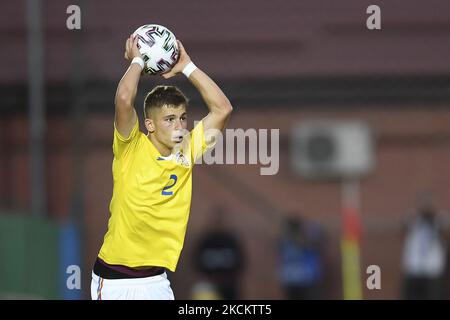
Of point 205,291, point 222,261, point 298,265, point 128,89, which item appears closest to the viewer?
point 128,89

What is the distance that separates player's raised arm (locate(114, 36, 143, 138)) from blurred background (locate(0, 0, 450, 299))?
12.7 metres

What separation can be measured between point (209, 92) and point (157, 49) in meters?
0.44

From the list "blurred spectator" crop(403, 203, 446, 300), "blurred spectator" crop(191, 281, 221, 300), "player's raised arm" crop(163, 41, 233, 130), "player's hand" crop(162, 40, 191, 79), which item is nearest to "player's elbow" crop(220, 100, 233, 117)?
"player's raised arm" crop(163, 41, 233, 130)

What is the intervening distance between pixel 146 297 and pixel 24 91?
45.4 ft

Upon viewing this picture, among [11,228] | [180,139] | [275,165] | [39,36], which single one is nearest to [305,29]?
[275,165]

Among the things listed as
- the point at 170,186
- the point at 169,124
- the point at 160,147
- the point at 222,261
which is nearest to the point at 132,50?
the point at 169,124

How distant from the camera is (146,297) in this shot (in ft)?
23.6

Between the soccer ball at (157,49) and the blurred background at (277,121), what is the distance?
1256 centimetres

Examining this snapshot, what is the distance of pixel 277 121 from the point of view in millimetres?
21750

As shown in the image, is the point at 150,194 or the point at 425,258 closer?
the point at 150,194

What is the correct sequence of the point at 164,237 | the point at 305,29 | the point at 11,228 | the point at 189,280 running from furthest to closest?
the point at 305,29, the point at 189,280, the point at 11,228, the point at 164,237

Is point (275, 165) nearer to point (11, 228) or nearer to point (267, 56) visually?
point (267, 56)

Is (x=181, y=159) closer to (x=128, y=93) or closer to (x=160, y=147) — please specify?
(x=160, y=147)

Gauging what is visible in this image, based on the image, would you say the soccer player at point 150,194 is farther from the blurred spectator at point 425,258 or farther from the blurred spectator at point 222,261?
the blurred spectator at point 425,258
